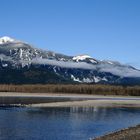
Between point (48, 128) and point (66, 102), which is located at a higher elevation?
point (66, 102)

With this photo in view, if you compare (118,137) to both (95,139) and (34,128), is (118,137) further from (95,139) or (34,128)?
(34,128)

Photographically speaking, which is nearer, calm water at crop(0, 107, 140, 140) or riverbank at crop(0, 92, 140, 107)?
calm water at crop(0, 107, 140, 140)

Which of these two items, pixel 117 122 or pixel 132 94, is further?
pixel 132 94

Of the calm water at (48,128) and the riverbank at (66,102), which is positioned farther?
the riverbank at (66,102)

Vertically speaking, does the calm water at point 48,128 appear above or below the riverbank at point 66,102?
below

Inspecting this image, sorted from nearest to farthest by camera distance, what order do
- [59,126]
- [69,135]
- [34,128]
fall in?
1. [69,135]
2. [34,128]
3. [59,126]

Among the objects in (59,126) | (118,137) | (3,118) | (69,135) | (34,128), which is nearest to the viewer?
(118,137)

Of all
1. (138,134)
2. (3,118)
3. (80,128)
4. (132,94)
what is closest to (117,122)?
(80,128)

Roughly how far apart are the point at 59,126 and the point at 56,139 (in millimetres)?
11126

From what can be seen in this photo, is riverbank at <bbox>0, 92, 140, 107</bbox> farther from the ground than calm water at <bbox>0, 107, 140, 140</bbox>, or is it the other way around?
riverbank at <bbox>0, 92, 140, 107</bbox>

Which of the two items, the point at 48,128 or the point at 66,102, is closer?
the point at 48,128

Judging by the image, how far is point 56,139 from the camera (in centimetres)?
4366

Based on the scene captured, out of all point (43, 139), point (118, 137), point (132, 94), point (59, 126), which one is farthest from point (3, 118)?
point (132, 94)

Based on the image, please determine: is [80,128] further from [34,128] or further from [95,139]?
[95,139]
